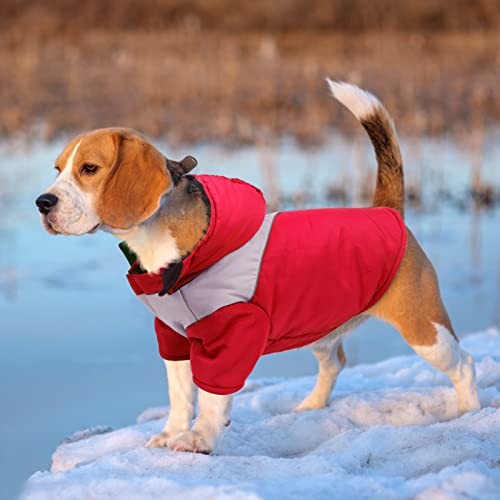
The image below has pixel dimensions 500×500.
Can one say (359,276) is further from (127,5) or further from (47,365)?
(127,5)

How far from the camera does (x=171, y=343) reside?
3.62 m

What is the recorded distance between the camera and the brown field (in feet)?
41.9

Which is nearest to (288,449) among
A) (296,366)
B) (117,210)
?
(117,210)

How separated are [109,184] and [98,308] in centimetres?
318

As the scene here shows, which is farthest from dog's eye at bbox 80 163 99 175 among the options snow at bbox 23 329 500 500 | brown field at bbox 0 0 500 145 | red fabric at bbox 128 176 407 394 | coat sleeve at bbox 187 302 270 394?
brown field at bbox 0 0 500 145

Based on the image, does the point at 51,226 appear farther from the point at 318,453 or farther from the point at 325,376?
the point at 325,376

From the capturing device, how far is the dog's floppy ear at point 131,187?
3258 millimetres

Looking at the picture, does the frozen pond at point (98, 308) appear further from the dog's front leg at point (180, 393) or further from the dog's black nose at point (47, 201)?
the dog's black nose at point (47, 201)

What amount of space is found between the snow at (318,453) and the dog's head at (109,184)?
2.82 ft

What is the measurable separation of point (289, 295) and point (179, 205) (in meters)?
0.55

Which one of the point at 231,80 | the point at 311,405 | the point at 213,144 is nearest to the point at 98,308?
the point at 311,405

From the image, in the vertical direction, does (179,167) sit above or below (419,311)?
above

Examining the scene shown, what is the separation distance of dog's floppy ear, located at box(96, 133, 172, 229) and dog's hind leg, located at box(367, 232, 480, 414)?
110 cm

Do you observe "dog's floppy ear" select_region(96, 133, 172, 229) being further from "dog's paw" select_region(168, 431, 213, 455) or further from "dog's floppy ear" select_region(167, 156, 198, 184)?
"dog's paw" select_region(168, 431, 213, 455)
